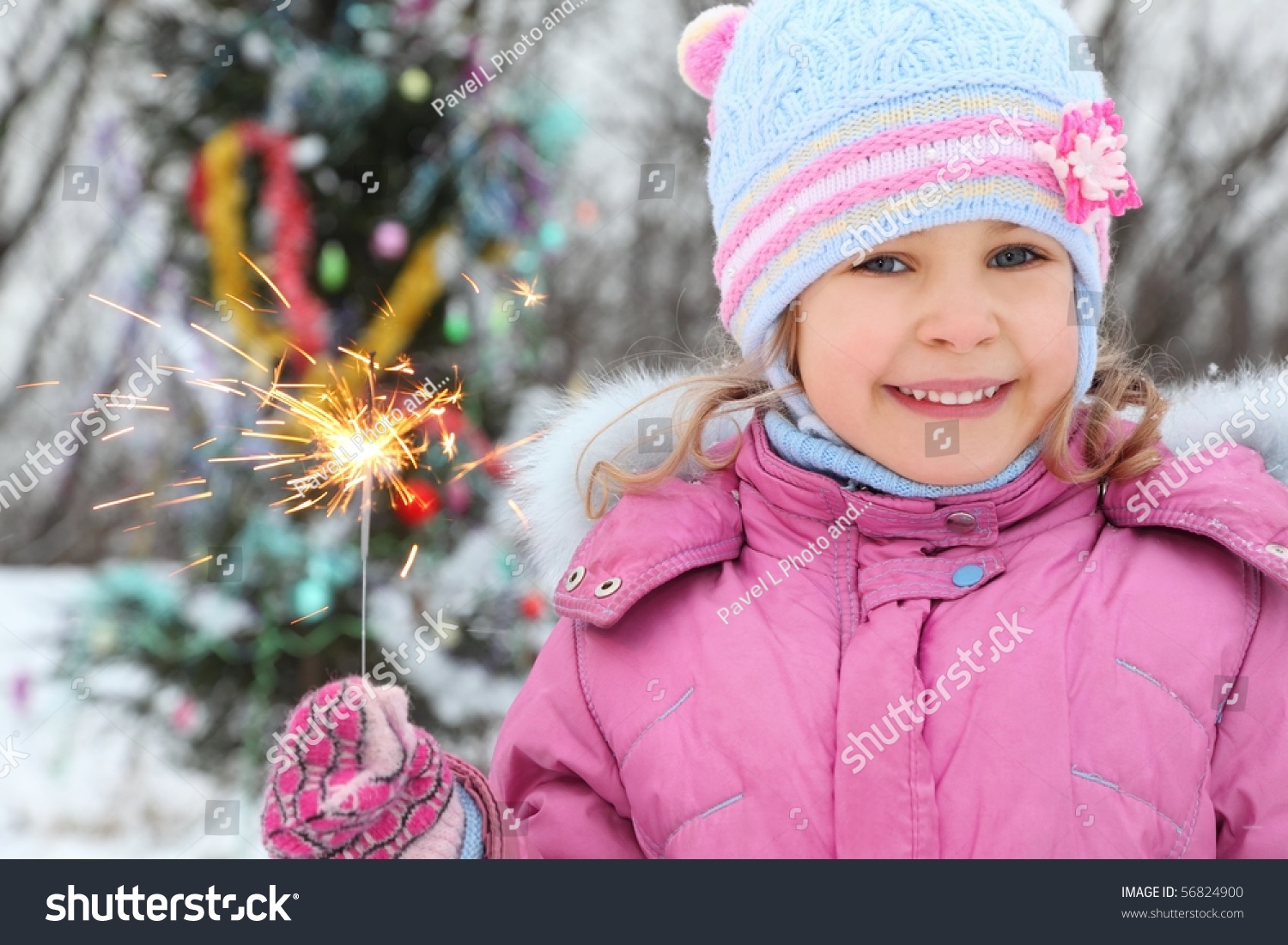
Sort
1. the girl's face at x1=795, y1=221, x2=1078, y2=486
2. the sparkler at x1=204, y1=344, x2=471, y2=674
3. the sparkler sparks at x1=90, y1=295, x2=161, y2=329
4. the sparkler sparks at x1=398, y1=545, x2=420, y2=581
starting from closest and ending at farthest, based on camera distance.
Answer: the girl's face at x1=795, y1=221, x2=1078, y2=486, the sparkler at x1=204, y1=344, x2=471, y2=674, the sparkler sparks at x1=398, y1=545, x2=420, y2=581, the sparkler sparks at x1=90, y1=295, x2=161, y2=329

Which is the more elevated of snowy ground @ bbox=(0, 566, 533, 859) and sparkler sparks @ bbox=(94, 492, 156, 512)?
sparkler sparks @ bbox=(94, 492, 156, 512)

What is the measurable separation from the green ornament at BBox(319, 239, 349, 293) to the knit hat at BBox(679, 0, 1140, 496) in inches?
51.2

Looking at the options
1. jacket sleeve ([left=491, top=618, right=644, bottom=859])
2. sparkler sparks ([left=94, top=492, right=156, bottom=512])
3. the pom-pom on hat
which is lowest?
sparkler sparks ([left=94, top=492, right=156, bottom=512])

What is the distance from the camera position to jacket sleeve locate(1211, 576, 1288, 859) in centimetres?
148

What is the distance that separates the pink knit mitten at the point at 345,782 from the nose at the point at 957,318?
0.77m

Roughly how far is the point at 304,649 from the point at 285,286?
79 centimetres

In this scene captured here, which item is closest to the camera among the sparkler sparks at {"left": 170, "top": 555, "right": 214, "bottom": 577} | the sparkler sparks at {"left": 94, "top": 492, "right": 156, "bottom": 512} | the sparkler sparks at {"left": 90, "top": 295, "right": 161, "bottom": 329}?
the sparkler sparks at {"left": 170, "top": 555, "right": 214, "bottom": 577}

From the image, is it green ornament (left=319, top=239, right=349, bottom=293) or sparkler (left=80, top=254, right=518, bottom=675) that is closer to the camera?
sparkler (left=80, top=254, right=518, bottom=675)

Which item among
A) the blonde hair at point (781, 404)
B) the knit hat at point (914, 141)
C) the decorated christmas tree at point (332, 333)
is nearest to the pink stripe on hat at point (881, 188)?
the knit hat at point (914, 141)

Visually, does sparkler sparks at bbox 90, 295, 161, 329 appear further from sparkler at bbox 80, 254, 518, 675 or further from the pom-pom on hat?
the pom-pom on hat

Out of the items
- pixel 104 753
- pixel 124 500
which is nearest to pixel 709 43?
pixel 124 500

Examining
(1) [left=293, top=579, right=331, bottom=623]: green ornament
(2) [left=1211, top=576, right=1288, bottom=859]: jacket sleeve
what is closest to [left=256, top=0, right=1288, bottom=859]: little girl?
(2) [left=1211, top=576, right=1288, bottom=859]: jacket sleeve

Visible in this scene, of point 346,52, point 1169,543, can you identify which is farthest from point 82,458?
point 1169,543

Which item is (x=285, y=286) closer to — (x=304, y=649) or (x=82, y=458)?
(x=304, y=649)
